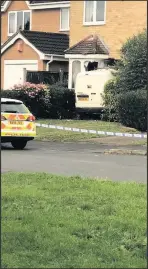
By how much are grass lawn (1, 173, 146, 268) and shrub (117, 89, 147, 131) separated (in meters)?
12.9

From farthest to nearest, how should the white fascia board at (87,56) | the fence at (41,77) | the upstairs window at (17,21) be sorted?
the upstairs window at (17,21)
the fence at (41,77)
the white fascia board at (87,56)

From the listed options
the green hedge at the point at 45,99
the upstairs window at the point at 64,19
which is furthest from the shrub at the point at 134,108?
the upstairs window at the point at 64,19

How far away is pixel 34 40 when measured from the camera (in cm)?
3388

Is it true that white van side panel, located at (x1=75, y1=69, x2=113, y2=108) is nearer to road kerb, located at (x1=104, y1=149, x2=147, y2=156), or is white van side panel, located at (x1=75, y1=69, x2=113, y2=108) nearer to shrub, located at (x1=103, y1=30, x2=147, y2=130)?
shrub, located at (x1=103, y1=30, x2=147, y2=130)

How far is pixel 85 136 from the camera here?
21156mm

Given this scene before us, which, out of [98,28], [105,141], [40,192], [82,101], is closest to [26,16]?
[98,28]

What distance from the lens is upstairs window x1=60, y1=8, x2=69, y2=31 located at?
35.7 meters

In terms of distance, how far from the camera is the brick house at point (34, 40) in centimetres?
3384

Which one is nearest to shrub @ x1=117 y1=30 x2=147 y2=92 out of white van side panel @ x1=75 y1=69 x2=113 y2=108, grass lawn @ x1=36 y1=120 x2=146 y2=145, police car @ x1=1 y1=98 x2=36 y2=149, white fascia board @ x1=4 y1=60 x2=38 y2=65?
white van side panel @ x1=75 y1=69 x2=113 y2=108

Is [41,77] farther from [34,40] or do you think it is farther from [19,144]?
[19,144]

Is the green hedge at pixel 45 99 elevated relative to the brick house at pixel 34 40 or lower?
lower

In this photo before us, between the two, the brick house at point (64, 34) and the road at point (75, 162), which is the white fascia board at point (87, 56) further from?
the road at point (75, 162)

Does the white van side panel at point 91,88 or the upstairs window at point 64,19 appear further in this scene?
the upstairs window at point 64,19

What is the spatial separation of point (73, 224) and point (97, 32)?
1005 inches
